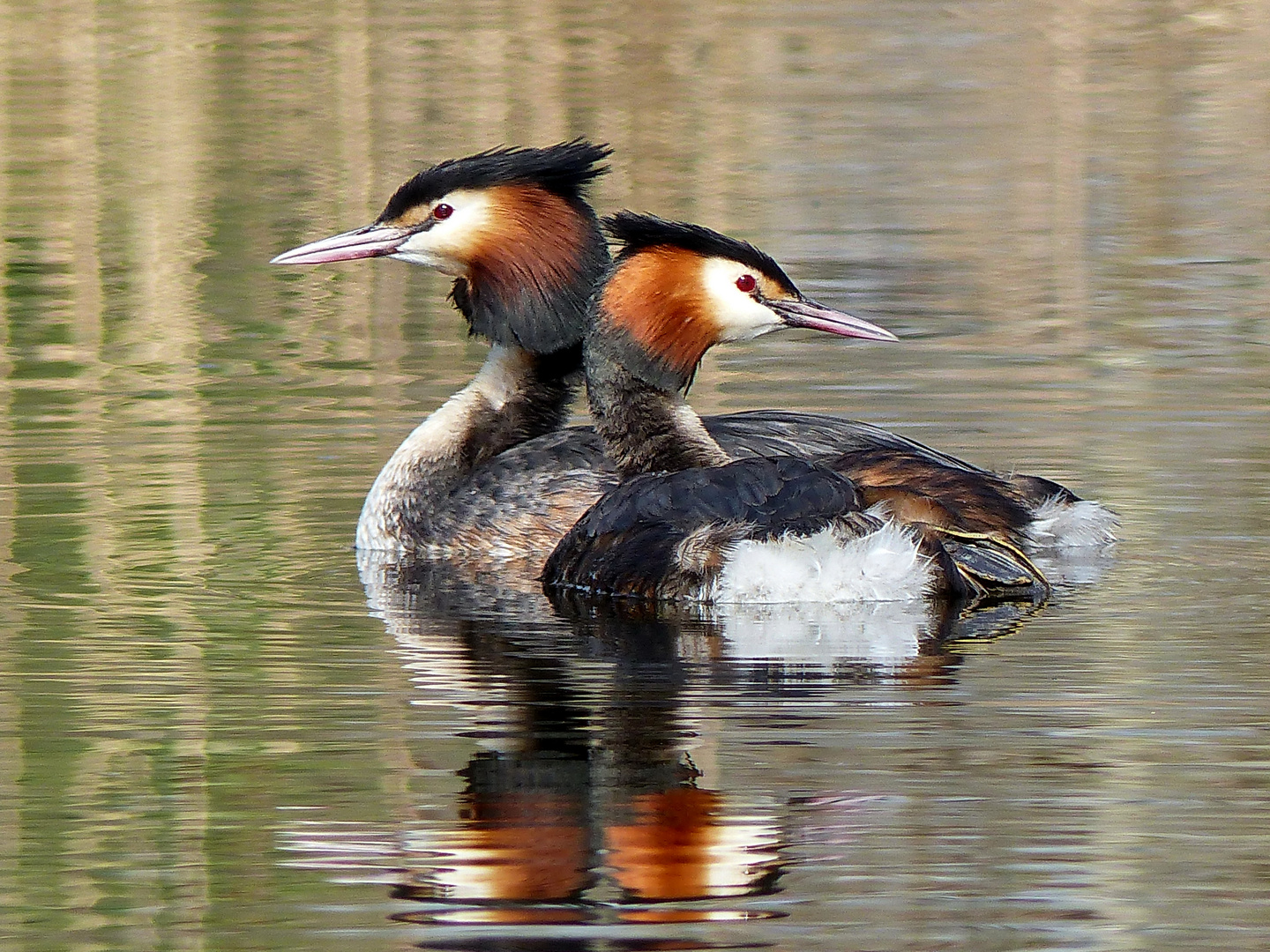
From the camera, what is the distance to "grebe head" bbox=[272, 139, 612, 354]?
332 inches

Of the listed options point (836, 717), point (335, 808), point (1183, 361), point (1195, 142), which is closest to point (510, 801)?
point (335, 808)

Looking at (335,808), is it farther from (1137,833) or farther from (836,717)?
(1137,833)

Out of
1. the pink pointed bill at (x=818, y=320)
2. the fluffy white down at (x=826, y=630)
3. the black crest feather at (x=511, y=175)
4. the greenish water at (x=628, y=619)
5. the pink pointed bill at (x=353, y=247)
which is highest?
the black crest feather at (x=511, y=175)

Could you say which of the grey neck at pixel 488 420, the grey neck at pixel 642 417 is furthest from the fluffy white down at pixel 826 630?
the grey neck at pixel 488 420

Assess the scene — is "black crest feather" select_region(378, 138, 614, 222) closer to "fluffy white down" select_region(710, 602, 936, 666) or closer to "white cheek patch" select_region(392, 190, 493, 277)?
"white cheek patch" select_region(392, 190, 493, 277)

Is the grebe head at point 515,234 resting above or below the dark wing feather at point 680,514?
above

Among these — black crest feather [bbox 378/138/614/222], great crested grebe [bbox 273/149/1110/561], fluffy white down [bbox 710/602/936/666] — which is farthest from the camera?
black crest feather [bbox 378/138/614/222]

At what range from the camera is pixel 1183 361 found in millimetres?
10344

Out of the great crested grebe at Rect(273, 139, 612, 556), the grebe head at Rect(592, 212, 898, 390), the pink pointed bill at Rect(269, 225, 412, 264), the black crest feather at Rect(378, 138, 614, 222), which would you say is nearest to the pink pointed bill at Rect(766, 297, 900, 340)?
the grebe head at Rect(592, 212, 898, 390)

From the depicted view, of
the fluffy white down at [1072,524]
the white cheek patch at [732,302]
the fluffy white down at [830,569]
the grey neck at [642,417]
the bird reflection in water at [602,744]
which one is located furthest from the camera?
the grey neck at [642,417]

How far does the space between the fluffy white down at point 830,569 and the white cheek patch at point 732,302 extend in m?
0.96

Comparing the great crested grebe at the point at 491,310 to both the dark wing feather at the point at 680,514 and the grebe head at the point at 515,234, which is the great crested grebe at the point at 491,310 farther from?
the dark wing feather at the point at 680,514

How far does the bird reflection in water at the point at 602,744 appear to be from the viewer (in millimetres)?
4777

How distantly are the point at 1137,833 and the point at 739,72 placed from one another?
16097 mm
